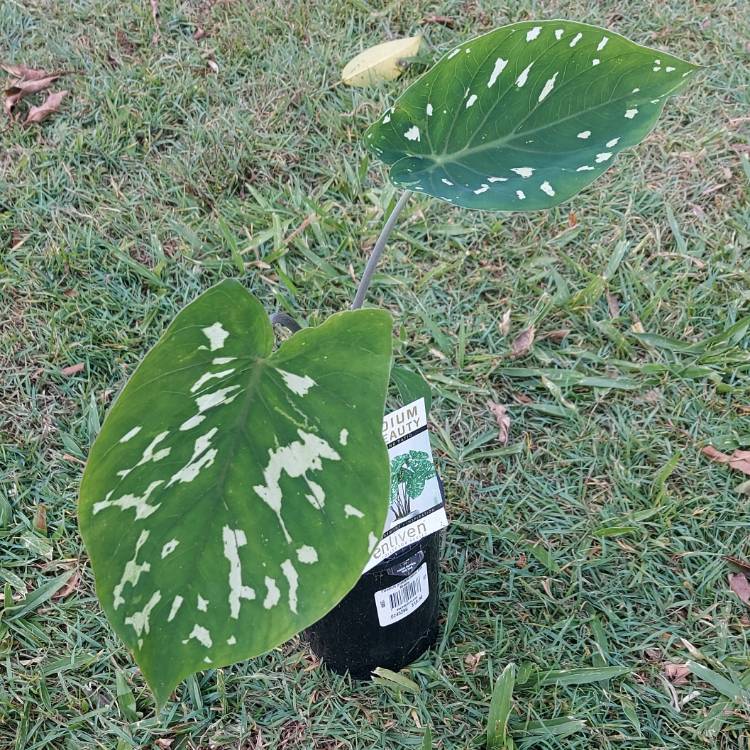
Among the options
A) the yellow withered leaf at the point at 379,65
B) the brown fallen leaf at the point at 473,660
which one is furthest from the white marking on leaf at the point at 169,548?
the yellow withered leaf at the point at 379,65

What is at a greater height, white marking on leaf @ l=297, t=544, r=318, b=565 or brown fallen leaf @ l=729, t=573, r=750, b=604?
white marking on leaf @ l=297, t=544, r=318, b=565

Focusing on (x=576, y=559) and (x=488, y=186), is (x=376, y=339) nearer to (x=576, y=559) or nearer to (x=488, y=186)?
(x=488, y=186)

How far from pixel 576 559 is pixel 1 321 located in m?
1.15

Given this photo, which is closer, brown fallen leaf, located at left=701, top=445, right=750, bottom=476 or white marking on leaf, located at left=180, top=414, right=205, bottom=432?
white marking on leaf, located at left=180, top=414, right=205, bottom=432

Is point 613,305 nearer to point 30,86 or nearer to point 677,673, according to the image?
point 677,673

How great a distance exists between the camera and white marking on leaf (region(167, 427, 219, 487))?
0.64 meters

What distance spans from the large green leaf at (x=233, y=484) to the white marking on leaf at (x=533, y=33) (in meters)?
0.32

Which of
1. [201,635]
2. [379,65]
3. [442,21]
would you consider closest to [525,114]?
[201,635]

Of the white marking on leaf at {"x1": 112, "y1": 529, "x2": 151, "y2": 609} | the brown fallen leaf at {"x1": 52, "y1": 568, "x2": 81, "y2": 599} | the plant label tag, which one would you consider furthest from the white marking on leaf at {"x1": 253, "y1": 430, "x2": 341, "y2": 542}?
the brown fallen leaf at {"x1": 52, "y1": 568, "x2": 81, "y2": 599}

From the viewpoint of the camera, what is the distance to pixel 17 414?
142 cm

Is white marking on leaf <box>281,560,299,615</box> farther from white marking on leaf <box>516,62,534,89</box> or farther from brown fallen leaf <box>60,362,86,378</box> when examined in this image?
brown fallen leaf <box>60,362,86,378</box>

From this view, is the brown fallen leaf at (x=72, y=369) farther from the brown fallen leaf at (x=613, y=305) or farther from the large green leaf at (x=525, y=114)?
the brown fallen leaf at (x=613, y=305)

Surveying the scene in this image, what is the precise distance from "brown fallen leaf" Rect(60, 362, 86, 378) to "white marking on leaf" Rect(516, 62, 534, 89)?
1001 mm

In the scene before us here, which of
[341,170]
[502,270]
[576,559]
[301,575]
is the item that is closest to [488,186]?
[301,575]
